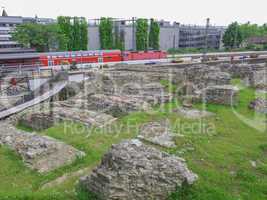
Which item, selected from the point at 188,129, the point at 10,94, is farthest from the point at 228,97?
the point at 10,94

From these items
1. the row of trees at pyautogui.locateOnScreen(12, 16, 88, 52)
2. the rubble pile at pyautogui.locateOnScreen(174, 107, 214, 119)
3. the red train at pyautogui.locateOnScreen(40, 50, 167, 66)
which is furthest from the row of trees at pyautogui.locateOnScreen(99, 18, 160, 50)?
the rubble pile at pyautogui.locateOnScreen(174, 107, 214, 119)

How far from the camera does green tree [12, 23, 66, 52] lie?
41.8 m

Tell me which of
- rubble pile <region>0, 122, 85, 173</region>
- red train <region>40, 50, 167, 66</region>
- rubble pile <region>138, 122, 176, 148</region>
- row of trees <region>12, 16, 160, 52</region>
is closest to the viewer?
rubble pile <region>0, 122, 85, 173</region>

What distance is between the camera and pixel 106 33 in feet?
171

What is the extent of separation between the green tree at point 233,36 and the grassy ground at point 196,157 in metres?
61.0

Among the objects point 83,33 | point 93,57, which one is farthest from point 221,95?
point 83,33

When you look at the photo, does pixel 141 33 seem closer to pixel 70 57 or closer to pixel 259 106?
pixel 70 57

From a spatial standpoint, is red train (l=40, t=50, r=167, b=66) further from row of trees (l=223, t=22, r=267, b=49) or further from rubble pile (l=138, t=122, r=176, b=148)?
row of trees (l=223, t=22, r=267, b=49)

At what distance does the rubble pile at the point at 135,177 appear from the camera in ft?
18.5

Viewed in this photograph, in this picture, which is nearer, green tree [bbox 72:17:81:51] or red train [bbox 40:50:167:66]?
red train [bbox 40:50:167:66]

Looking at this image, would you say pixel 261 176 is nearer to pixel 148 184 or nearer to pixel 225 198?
pixel 225 198

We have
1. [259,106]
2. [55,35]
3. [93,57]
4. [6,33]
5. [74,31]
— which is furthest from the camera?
[6,33]

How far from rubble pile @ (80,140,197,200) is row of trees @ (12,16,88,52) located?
42.9 meters

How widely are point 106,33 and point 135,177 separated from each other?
165ft
